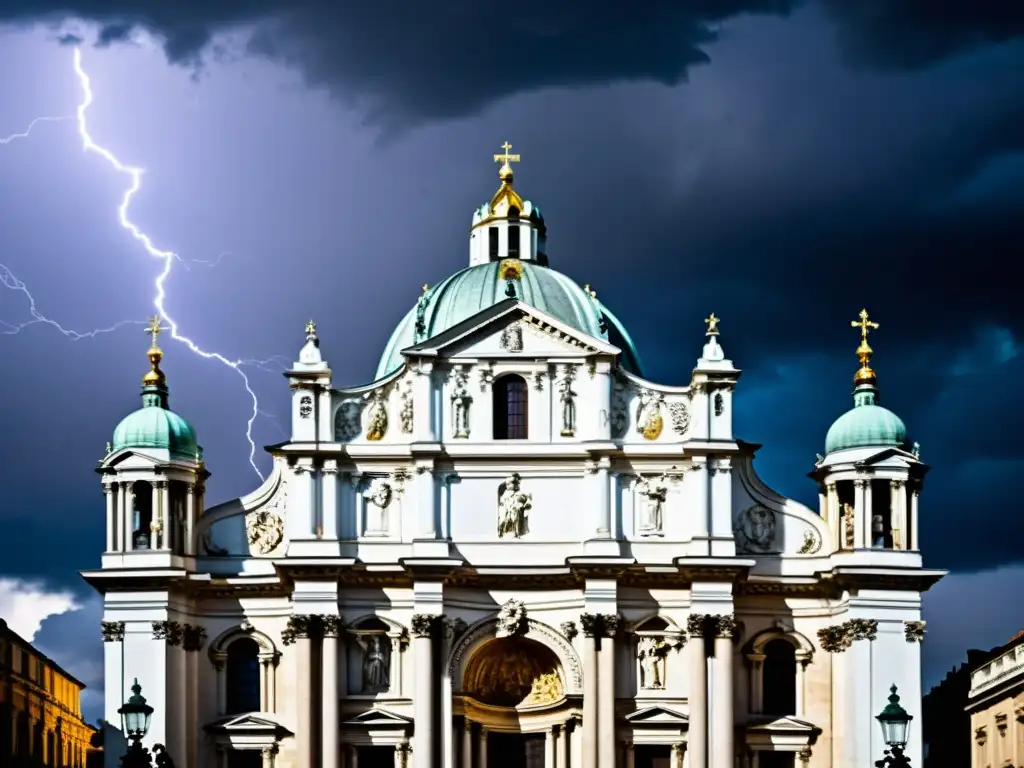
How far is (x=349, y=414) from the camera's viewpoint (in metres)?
58.6

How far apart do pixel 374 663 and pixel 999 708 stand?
22279 millimetres

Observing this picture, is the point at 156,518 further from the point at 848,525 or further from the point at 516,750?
the point at 848,525

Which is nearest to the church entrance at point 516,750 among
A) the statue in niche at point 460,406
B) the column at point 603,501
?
the column at point 603,501

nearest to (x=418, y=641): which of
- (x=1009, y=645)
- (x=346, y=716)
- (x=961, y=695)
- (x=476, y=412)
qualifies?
(x=346, y=716)

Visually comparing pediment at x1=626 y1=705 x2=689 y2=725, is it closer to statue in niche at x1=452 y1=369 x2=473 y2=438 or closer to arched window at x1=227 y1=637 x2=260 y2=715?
statue in niche at x1=452 y1=369 x2=473 y2=438

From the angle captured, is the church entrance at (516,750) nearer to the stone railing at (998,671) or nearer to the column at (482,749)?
the column at (482,749)

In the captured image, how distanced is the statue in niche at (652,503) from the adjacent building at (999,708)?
1421 cm

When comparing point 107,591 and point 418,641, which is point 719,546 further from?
point 107,591

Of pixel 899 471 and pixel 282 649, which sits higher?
pixel 899 471

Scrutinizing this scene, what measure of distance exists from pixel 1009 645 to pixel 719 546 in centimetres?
1595

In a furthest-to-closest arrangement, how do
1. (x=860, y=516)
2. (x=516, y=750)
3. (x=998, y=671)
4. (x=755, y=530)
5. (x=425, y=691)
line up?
(x=998, y=671)
(x=516, y=750)
(x=755, y=530)
(x=860, y=516)
(x=425, y=691)

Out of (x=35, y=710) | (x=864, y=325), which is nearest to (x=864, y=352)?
(x=864, y=325)

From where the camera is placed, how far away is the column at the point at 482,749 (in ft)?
191

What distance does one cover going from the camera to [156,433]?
58.5m
